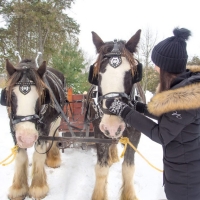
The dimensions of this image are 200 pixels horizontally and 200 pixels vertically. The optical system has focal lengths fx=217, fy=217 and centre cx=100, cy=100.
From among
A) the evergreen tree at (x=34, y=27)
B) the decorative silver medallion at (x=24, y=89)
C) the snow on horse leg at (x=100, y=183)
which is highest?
the evergreen tree at (x=34, y=27)

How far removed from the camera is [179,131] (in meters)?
1.53

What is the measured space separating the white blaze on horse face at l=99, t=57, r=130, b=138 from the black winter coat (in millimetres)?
304

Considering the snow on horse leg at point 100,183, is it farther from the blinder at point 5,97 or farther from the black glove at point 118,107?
the black glove at point 118,107

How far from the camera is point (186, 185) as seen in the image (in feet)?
5.39

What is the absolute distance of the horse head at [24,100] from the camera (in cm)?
226

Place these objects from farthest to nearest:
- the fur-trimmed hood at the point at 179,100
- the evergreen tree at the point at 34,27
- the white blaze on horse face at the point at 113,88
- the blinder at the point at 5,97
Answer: the evergreen tree at the point at 34,27 → the blinder at the point at 5,97 → the white blaze on horse face at the point at 113,88 → the fur-trimmed hood at the point at 179,100

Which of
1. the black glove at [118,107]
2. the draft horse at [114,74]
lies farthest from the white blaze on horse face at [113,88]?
the black glove at [118,107]

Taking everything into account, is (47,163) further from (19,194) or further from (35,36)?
(35,36)

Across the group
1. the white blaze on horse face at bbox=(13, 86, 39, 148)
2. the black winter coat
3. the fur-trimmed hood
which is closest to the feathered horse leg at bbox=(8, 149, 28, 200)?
the white blaze on horse face at bbox=(13, 86, 39, 148)

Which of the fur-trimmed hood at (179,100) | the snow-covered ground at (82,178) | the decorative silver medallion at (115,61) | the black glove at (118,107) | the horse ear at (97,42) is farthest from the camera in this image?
the snow-covered ground at (82,178)

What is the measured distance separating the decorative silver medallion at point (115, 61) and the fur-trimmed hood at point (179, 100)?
0.72 m

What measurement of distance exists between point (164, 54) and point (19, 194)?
8.82ft

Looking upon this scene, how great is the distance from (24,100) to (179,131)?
1.59 m

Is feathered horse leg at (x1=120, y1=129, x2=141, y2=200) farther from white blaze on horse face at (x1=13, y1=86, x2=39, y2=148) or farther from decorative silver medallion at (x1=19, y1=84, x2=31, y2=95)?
decorative silver medallion at (x1=19, y1=84, x2=31, y2=95)
